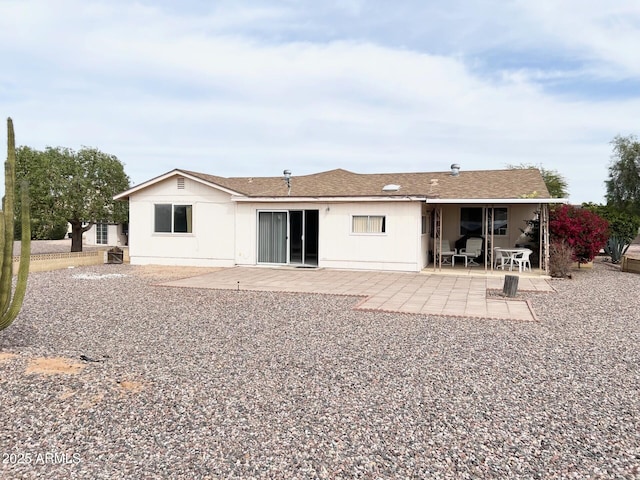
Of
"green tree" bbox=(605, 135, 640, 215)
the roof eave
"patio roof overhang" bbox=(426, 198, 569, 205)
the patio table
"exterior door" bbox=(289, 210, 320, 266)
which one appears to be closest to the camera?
"patio roof overhang" bbox=(426, 198, 569, 205)

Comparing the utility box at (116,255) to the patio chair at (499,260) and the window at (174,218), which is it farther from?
the patio chair at (499,260)

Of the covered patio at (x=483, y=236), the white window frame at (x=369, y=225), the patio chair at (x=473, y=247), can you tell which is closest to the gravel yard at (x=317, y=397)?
the white window frame at (x=369, y=225)

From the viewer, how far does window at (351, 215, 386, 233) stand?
15602 mm

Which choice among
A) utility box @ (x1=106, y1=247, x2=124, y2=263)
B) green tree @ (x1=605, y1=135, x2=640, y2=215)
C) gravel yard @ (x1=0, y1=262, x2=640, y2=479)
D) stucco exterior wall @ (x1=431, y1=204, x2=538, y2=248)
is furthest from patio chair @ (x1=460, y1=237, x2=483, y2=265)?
green tree @ (x1=605, y1=135, x2=640, y2=215)

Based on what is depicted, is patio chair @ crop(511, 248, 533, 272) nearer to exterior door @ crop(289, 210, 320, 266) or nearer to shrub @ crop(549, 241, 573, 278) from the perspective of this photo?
shrub @ crop(549, 241, 573, 278)

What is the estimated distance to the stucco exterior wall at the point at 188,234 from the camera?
17188mm

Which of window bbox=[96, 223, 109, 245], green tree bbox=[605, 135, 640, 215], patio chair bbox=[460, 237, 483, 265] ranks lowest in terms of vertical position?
patio chair bbox=[460, 237, 483, 265]

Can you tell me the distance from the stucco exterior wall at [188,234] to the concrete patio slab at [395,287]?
1.43 metres

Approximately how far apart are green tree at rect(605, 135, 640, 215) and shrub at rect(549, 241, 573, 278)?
2113 cm

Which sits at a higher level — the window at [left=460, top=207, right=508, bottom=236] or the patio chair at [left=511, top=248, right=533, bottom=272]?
the window at [left=460, top=207, right=508, bottom=236]

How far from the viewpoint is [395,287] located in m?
12.1

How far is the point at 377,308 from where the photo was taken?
29.9ft

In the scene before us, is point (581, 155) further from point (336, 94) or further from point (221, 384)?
point (221, 384)

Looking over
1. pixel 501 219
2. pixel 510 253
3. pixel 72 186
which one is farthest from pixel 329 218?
pixel 72 186
